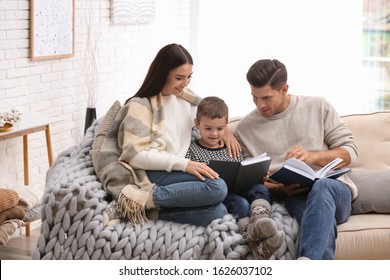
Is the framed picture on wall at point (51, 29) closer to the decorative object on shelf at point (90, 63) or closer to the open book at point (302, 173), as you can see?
the decorative object on shelf at point (90, 63)

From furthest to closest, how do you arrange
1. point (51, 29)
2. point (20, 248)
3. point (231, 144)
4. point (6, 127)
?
1. point (51, 29)
2. point (20, 248)
3. point (6, 127)
4. point (231, 144)

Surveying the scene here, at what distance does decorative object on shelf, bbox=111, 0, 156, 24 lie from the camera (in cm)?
564

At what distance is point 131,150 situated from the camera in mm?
3346

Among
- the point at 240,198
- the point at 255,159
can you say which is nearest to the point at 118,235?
the point at 240,198

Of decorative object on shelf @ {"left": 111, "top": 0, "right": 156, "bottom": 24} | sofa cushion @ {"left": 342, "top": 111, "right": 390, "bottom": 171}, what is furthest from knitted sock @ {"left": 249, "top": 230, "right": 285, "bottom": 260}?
decorative object on shelf @ {"left": 111, "top": 0, "right": 156, "bottom": 24}

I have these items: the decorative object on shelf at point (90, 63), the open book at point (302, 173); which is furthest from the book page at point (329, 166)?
the decorative object on shelf at point (90, 63)

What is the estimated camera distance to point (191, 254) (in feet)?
10.2

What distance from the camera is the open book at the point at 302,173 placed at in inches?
128

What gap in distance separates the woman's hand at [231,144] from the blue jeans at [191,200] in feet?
1.14

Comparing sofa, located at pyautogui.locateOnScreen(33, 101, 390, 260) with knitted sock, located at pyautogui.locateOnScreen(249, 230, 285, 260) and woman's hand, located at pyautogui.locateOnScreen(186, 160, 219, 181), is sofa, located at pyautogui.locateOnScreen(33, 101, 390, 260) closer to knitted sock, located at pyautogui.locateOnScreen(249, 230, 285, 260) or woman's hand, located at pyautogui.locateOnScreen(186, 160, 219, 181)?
knitted sock, located at pyautogui.locateOnScreen(249, 230, 285, 260)

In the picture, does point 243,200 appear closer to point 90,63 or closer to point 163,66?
point 163,66

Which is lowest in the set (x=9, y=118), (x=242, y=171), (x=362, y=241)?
(x=362, y=241)

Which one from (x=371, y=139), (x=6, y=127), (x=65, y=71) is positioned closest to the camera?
(x=371, y=139)

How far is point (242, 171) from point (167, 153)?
342mm
